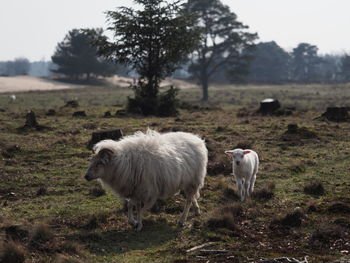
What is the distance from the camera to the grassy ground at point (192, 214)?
26.3 feet

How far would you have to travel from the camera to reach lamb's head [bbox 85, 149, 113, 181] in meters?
9.70

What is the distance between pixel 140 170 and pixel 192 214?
5.82 ft

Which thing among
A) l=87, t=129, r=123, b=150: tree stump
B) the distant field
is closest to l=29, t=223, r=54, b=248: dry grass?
l=87, t=129, r=123, b=150: tree stump

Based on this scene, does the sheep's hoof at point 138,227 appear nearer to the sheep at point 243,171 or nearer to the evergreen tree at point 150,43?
the sheep at point 243,171

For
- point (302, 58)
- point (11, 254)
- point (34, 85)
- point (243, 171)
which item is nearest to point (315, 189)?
point (243, 171)

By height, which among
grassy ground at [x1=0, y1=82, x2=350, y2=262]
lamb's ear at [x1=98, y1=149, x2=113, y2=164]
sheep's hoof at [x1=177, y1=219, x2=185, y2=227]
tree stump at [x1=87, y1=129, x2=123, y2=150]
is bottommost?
sheep's hoof at [x1=177, y1=219, x2=185, y2=227]

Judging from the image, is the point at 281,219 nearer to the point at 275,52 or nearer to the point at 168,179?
the point at 168,179

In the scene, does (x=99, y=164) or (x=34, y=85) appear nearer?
(x=99, y=164)

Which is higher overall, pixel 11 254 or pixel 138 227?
pixel 11 254

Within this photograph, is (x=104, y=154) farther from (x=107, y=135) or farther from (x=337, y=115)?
(x=337, y=115)

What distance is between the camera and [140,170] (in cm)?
976

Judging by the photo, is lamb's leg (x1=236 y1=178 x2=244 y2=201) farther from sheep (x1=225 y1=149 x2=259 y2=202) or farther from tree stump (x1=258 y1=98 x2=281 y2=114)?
tree stump (x1=258 y1=98 x2=281 y2=114)

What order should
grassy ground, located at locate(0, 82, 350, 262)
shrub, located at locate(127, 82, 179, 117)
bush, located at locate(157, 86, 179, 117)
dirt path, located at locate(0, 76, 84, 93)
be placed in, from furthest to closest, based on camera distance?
dirt path, located at locate(0, 76, 84, 93)
bush, located at locate(157, 86, 179, 117)
shrub, located at locate(127, 82, 179, 117)
grassy ground, located at locate(0, 82, 350, 262)

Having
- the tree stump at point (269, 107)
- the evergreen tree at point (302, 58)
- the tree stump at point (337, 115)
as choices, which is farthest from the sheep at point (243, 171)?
the evergreen tree at point (302, 58)
